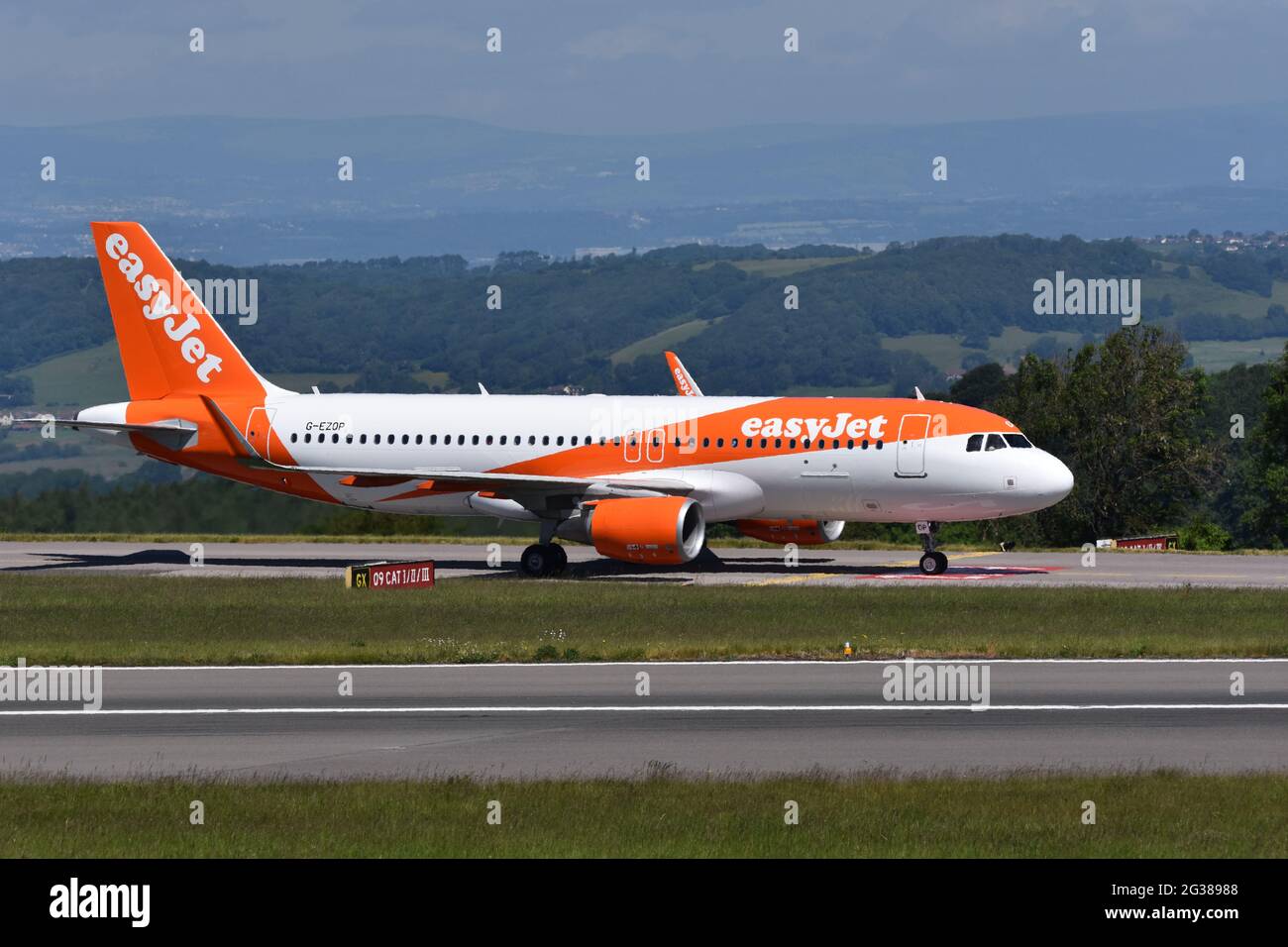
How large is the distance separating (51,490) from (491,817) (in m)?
57.5

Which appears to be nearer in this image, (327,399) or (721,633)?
(721,633)

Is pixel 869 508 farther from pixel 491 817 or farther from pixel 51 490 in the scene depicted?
pixel 51 490

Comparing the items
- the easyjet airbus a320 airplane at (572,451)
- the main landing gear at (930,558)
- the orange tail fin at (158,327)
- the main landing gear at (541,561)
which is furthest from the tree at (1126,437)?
the orange tail fin at (158,327)

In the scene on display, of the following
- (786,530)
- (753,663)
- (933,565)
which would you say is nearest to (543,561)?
(786,530)

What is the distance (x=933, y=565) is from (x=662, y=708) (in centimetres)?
2256

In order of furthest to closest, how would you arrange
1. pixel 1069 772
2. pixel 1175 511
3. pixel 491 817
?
pixel 1175 511
pixel 1069 772
pixel 491 817

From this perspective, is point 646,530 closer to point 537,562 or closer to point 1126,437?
point 537,562

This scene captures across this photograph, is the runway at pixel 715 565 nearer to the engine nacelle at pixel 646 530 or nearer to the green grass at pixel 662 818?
the engine nacelle at pixel 646 530

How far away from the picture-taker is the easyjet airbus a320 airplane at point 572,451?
45969mm

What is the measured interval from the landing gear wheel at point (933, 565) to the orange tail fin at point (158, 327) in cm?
1917
